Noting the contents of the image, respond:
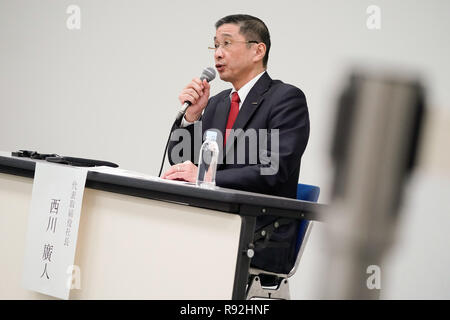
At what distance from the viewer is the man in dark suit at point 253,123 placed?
1.85m

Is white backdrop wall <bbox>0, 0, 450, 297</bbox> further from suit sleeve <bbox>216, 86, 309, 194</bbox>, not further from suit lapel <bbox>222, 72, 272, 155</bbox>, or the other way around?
suit sleeve <bbox>216, 86, 309, 194</bbox>

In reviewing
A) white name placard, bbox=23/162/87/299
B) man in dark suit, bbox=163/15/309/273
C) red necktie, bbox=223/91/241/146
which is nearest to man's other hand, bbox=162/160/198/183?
man in dark suit, bbox=163/15/309/273

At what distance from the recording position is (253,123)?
2146 mm

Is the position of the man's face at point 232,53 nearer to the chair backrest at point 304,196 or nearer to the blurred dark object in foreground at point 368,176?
the chair backrest at point 304,196

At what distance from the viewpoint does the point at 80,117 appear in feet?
13.2

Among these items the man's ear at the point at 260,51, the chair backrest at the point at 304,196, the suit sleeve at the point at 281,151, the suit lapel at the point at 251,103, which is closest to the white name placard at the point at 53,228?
the suit sleeve at the point at 281,151

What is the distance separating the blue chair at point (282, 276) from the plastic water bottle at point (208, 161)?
35 cm

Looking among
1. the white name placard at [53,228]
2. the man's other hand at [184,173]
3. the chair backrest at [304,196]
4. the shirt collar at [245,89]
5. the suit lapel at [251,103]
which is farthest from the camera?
the shirt collar at [245,89]

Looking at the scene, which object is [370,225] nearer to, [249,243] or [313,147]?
[249,243]

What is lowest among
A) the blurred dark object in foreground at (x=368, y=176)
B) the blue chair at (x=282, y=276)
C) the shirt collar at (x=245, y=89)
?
the blue chair at (x=282, y=276)

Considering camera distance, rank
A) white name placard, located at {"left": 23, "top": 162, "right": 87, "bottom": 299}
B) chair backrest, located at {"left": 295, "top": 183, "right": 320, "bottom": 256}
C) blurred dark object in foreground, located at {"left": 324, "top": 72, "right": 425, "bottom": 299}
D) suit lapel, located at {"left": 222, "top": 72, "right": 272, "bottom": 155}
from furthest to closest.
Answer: suit lapel, located at {"left": 222, "top": 72, "right": 272, "bottom": 155}
chair backrest, located at {"left": 295, "top": 183, "right": 320, "bottom": 256}
white name placard, located at {"left": 23, "top": 162, "right": 87, "bottom": 299}
blurred dark object in foreground, located at {"left": 324, "top": 72, "right": 425, "bottom": 299}

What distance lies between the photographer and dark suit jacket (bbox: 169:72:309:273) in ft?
6.06

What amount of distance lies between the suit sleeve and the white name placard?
0.52 m

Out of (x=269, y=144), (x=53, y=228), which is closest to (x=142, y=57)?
(x=269, y=144)
